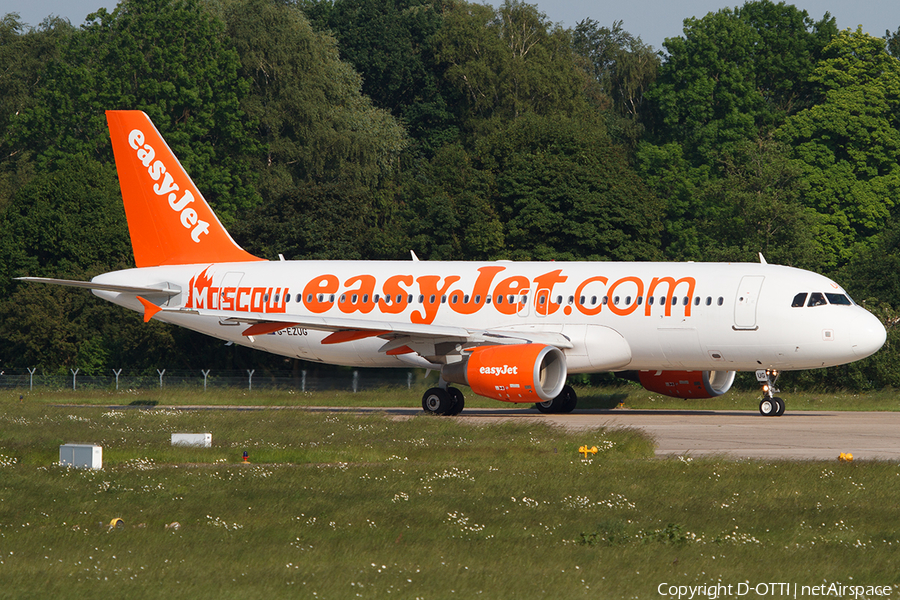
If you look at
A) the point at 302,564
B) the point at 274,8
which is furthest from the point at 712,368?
the point at 274,8

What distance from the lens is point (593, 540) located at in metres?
11.8

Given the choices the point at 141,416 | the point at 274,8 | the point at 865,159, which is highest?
the point at 274,8

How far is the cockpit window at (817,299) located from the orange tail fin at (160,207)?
17.3m

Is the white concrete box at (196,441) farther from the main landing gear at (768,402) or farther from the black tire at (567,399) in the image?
the main landing gear at (768,402)

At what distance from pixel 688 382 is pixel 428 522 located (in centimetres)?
2019

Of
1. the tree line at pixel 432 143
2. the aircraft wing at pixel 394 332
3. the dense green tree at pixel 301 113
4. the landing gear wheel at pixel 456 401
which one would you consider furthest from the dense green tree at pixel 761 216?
the dense green tree at pixel 301 113

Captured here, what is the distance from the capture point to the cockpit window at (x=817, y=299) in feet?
91.6

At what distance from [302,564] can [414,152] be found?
2873 inches

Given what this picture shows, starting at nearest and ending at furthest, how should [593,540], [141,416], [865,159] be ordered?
[593,540], [141,416], [865,159]

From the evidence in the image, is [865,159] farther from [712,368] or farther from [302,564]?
[302,564]

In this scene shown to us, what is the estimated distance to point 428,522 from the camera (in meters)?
12.8

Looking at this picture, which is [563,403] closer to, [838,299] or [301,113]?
[838,299]

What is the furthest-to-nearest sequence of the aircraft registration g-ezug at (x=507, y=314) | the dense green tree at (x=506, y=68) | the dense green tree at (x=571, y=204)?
1. the dense green tree at (x=506, y=68)
2. the dense green tree at (x=571, y=204)
3. the aircraft registration g-ezug at (x=507, y=314)

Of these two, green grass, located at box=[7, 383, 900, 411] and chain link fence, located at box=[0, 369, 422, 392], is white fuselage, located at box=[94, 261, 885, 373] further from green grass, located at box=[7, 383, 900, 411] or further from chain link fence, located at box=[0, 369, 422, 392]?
chain link fence, located at box=[0, 369, 422, 392]
